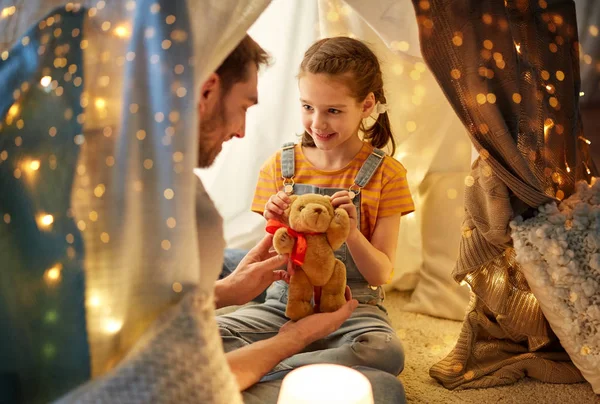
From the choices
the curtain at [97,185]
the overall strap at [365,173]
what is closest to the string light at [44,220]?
the curtain at [97,185]

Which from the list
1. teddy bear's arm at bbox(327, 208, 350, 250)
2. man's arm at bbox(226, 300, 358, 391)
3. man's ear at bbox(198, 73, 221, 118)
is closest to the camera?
man's ear at bbox(198, 73, 221, 118)

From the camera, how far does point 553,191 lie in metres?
1.55

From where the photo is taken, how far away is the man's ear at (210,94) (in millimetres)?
1218

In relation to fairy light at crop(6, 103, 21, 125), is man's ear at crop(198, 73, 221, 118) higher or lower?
higher

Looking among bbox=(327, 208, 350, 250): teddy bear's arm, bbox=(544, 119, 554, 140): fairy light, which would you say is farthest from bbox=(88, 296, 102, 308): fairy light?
bbox=(544, 119, 554, 140): fairy light

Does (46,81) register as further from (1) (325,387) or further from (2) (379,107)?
(2) (379,107)

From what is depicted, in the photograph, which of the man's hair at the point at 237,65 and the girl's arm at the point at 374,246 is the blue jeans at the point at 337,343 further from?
the man's hair at the point at 237,65

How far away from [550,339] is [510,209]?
1.27ft

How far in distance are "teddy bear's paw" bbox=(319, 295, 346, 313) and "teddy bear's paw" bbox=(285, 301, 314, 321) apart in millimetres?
38

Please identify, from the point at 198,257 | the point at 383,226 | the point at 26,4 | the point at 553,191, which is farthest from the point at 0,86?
the point at 553,191

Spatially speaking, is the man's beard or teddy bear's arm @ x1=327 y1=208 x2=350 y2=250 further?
teddy bear's arm @ x1=327 y1=208 x2=350 y2=250

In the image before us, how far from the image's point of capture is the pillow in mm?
1475

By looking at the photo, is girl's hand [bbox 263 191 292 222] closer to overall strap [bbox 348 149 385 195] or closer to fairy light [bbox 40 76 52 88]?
overall strap [bbox 348 149 385 195]

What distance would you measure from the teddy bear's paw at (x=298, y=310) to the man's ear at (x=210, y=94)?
21.2 inches
